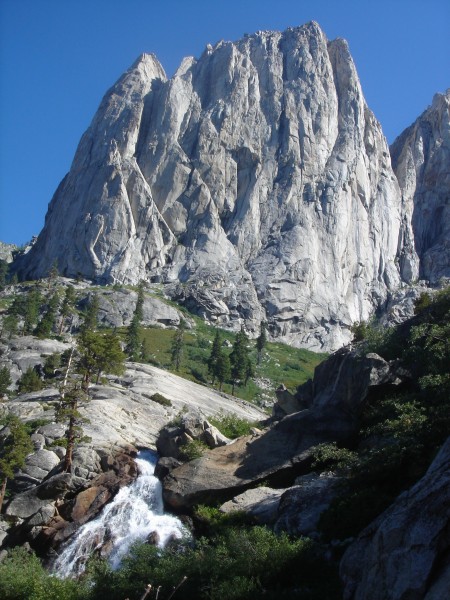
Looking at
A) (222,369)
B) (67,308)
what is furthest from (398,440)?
(67,308)

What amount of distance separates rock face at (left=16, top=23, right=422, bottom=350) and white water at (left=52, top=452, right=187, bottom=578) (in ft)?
367

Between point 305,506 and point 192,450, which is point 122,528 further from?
point 305,506

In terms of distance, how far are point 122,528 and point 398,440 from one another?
18726 millimetres

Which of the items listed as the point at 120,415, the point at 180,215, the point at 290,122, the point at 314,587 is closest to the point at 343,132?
the point at 290,122

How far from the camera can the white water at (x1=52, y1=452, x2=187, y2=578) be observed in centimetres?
3366

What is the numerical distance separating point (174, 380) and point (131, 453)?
87.1 ft

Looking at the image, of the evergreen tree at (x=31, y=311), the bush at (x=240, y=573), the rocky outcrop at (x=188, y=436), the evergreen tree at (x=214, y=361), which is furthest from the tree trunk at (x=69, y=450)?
the evergreen tree at (x=31, y=311)

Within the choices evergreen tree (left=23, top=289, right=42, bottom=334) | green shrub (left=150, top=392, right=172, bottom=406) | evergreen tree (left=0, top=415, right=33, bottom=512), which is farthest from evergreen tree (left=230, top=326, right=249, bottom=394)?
evergreen tree (left=0, top=415, right=33, bottom=512)

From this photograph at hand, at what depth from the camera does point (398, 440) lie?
87.0 ft

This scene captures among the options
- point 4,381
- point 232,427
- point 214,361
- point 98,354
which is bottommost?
point 4,381

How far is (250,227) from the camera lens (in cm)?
17550

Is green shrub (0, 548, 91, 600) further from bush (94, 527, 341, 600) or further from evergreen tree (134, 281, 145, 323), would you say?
evergreen tree (134, 281, 145, 323)

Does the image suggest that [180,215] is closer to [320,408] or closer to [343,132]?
[343,132]

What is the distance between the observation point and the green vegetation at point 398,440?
2436 cm
